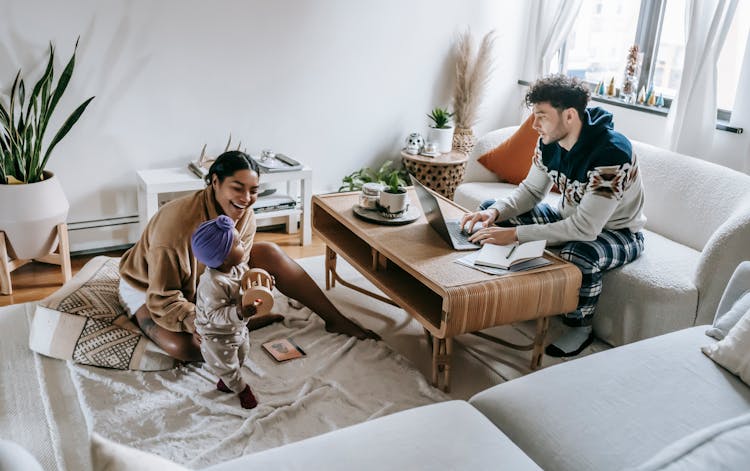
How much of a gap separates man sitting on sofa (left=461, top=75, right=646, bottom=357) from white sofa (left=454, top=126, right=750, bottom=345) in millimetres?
96

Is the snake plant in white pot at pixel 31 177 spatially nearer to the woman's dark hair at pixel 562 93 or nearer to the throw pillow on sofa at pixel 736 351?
the woman's dark hair at pixel 562 93

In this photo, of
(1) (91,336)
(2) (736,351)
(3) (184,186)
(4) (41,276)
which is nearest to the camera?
(2) (736,351)

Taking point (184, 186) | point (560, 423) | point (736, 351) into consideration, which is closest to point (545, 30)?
point (184, 186)

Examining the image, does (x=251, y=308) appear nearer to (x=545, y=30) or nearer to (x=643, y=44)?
(x=643, y=44)

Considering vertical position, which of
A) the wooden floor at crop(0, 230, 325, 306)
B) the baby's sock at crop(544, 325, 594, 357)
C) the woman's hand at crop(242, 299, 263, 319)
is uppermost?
the woman's hand at crop(242, 299, 263, 319)

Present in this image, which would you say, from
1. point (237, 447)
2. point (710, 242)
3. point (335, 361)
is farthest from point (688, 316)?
point (237, 447)

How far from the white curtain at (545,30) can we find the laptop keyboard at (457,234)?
2.02 metres

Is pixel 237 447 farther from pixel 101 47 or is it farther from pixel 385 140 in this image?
pixel 385 140

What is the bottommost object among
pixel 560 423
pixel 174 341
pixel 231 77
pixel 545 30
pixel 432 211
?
pixel 174 341

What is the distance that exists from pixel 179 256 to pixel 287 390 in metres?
0.58

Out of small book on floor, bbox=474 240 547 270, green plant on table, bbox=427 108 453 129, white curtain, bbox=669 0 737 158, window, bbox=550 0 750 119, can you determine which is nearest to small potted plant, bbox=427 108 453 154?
green plant on table, bbox=427 108 453 129

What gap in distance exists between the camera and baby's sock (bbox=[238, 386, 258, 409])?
2180mm

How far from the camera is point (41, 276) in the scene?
3.11 metres

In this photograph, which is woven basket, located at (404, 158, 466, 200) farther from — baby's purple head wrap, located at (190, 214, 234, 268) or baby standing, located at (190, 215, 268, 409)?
baby's purple head wrap, located at (190, 214, 234, 268)
